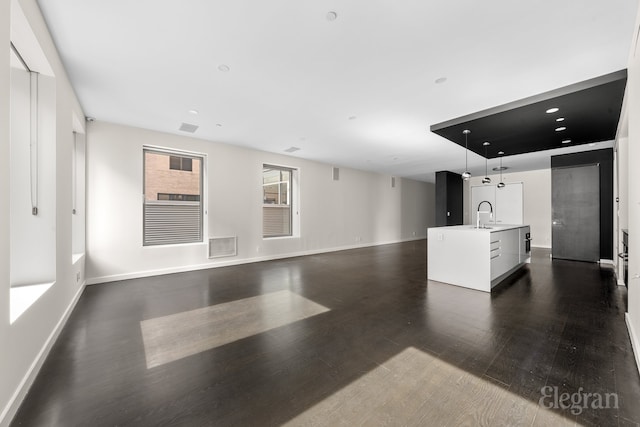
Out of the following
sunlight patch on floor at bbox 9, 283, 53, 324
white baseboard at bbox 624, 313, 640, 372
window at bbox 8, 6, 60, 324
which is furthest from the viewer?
window at bbox 8, 6, 60, 324

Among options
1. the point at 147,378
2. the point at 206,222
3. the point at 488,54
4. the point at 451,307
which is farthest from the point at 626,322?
the point at 206,222

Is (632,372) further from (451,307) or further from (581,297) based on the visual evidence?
(581,297)

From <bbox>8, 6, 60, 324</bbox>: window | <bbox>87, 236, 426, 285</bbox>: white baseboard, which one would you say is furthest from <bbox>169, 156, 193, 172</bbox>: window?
<bbox>8, 6, 60, 324</bbox>: window

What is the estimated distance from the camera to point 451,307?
10.6ft

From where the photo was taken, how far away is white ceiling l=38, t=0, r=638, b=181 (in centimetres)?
206

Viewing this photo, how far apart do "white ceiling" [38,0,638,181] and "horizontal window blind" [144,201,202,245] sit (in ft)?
5.47

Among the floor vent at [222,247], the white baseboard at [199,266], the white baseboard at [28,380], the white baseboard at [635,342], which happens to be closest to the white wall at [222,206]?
the white baseboard at [199,266]

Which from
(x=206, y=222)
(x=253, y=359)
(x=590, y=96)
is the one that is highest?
(x=590, y=96)

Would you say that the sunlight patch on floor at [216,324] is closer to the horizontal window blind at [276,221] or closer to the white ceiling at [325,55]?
the white ceiling at [325,55]

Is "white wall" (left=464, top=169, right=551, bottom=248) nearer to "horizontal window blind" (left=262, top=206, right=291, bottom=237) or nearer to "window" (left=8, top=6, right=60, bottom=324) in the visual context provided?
"horizontal window blind" (left=262, top=206, right=291, bottom=237)

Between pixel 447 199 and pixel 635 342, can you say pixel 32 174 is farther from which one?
pixel 447 199

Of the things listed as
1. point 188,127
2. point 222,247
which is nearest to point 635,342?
point 222,247

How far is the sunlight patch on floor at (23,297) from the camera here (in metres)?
1.77

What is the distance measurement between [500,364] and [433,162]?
21.3 ft
